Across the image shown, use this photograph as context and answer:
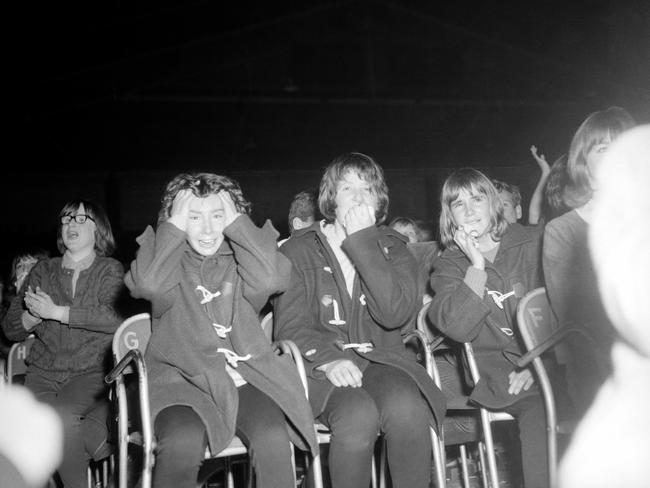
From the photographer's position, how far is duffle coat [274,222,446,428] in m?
2.05

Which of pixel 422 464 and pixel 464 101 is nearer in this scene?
pixel 422 464

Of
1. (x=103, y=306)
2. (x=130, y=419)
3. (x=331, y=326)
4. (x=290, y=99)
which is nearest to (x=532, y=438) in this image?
(x=331, y=326)

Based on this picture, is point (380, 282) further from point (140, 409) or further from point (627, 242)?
point (627, 242)

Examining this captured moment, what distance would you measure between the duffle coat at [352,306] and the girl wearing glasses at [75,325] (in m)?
0.80

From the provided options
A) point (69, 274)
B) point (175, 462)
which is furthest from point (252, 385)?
point (69, 274)

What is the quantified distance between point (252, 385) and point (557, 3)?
7.50 metres

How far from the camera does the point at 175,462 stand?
1.68 m

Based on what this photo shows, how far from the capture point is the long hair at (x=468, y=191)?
2457 millimetres

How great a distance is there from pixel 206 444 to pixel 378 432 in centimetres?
53

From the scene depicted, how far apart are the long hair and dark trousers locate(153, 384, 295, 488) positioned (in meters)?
1.08

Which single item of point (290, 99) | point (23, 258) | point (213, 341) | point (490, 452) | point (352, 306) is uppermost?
point (290, 99)

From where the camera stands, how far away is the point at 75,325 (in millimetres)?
2475

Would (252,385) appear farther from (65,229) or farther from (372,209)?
(65,229)

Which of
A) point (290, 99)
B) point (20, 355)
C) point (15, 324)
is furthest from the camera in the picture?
point (290, 99)
